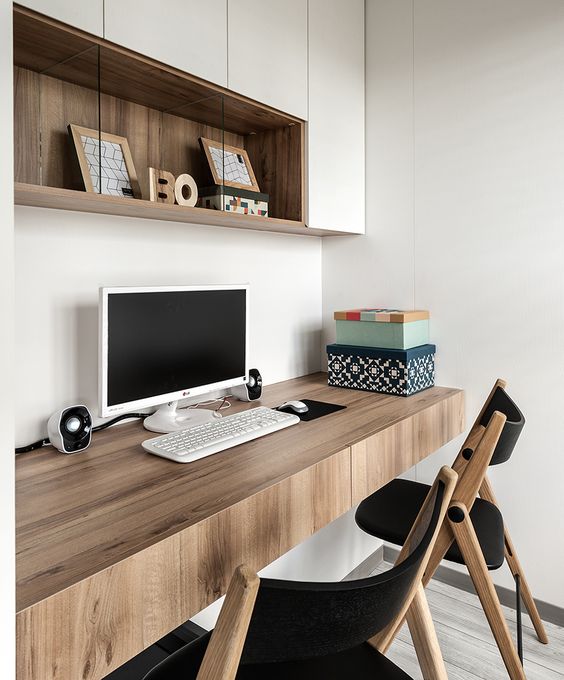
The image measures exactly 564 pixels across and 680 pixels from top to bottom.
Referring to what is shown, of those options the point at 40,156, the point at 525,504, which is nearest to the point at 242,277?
the point at 40,156

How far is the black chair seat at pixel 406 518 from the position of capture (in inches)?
61.1

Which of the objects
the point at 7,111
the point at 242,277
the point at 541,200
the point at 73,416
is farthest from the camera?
the point at 242,277

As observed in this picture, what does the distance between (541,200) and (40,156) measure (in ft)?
5.60

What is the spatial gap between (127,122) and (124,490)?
117cm

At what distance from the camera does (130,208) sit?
1.53 m

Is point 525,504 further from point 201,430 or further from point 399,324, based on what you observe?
point 201,430

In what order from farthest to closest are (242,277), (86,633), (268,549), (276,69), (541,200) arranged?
(242,277), (541,200), (276,69), (268,549), (86,633)

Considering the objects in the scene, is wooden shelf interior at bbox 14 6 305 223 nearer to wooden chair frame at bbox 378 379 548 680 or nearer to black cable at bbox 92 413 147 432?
black cable at bbox 92 413 147 432

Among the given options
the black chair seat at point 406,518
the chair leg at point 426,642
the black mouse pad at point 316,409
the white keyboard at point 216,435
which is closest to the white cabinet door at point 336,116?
the black mouse pad at point 316,409

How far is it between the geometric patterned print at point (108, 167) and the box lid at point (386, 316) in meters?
1.05

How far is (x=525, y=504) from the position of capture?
2127 millimetres

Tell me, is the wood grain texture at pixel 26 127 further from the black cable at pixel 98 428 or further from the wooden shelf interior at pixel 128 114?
the black cable at pixel 98 428

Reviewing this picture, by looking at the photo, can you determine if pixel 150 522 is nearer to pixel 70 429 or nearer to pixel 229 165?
pixel 70 429

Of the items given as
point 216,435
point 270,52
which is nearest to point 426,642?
point 216,435
